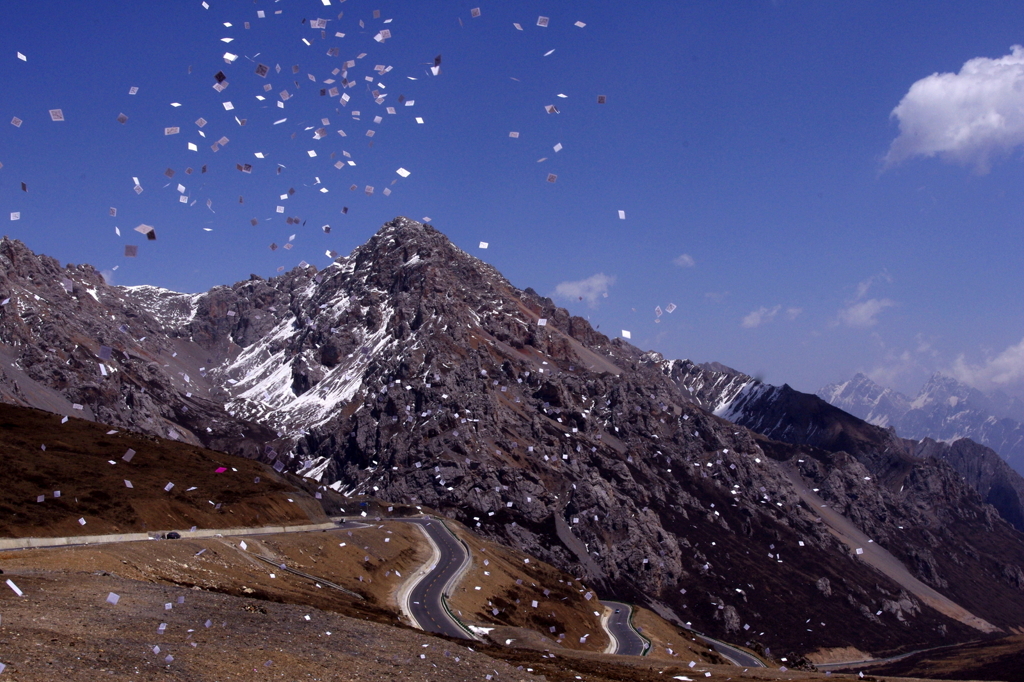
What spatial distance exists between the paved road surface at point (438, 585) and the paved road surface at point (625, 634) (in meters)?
19.4

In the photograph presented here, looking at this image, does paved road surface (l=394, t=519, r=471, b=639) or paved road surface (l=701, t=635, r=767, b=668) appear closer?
paved road surface (l=394, t=519, r=471, b=639)

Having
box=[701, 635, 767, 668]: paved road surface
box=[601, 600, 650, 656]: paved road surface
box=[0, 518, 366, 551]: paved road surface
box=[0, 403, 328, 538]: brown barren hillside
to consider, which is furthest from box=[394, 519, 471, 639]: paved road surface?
box=[701, 635, 767, 668]: paved road surface

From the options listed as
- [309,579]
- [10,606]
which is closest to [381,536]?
[309,579]

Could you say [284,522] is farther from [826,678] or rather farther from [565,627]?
[826,678]

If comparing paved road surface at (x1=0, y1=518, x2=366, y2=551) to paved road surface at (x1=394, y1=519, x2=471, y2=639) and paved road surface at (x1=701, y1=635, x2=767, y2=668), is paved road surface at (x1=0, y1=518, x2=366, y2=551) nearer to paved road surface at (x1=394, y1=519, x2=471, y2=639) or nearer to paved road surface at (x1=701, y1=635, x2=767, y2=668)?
paved road surface at (x1=394, y1=519, x2=471, y2=639)

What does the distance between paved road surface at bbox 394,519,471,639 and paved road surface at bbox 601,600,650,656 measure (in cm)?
1940

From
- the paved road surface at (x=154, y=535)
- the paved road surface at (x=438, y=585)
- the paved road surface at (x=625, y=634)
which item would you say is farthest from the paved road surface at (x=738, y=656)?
the paved road surface at (x=154, y=535)

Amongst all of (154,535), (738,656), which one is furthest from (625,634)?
(154,535)

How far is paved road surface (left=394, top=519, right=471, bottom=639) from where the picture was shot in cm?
6479

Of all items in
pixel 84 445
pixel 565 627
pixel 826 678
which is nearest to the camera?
pixel 826 678

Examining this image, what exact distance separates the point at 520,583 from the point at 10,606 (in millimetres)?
73887

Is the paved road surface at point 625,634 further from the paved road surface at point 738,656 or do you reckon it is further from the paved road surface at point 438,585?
the paved road surface at point 438,585

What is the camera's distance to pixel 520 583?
9962cm

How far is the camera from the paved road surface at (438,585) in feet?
Result: 213
